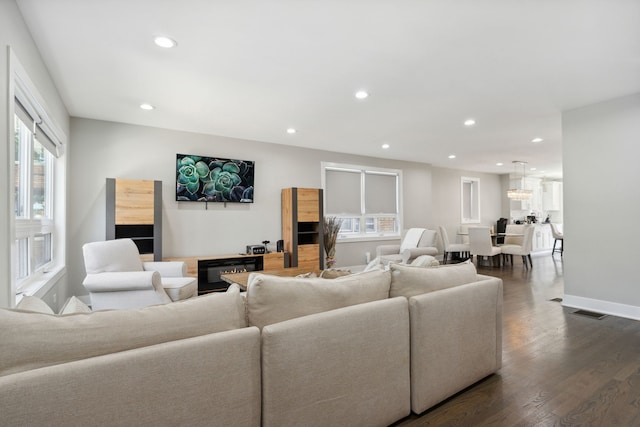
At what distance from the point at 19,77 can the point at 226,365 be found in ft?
7.73

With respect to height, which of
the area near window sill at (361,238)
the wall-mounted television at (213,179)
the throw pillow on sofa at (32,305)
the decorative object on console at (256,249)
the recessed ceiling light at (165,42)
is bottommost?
the decorative object on console at (256,249)

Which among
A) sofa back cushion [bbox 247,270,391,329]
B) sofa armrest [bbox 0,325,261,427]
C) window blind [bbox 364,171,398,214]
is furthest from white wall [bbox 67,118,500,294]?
sofa armrest [bbox 0,325,261,427]

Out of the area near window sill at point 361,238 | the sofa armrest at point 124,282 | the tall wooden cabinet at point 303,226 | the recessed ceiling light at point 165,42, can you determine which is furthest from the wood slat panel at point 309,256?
the recessed ceiling light at point 165,42

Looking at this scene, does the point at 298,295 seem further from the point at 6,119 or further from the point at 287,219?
the point at 287,219

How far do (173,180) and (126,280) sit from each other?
7.83ft

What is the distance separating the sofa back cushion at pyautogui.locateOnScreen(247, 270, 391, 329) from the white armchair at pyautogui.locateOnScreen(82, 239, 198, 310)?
5.81 ft

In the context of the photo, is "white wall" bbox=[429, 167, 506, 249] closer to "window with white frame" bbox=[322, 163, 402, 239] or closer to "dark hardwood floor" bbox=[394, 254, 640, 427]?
"window with white frame" bbox=[322, 163, 402, 239]

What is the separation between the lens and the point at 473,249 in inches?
290

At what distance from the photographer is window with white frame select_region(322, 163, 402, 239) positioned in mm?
6896

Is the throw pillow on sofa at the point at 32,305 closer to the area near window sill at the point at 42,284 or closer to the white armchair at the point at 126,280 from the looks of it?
the area near window sill at the point at 42,284

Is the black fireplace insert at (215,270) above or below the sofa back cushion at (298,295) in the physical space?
below

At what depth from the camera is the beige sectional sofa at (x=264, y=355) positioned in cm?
107

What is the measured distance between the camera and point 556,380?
7.61 feet

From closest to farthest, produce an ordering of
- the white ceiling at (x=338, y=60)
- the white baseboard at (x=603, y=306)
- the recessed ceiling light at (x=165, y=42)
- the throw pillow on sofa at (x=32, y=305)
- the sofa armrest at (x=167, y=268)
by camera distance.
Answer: the throw pillow on sofa at (x=32, y=305)
the white ceiling at (x=338, y=60)
the recessed ceiling light at (x=165, y=42)
the white baseboard at (x=603, y=306)
the sofa armrest at (x=167, y=268)
